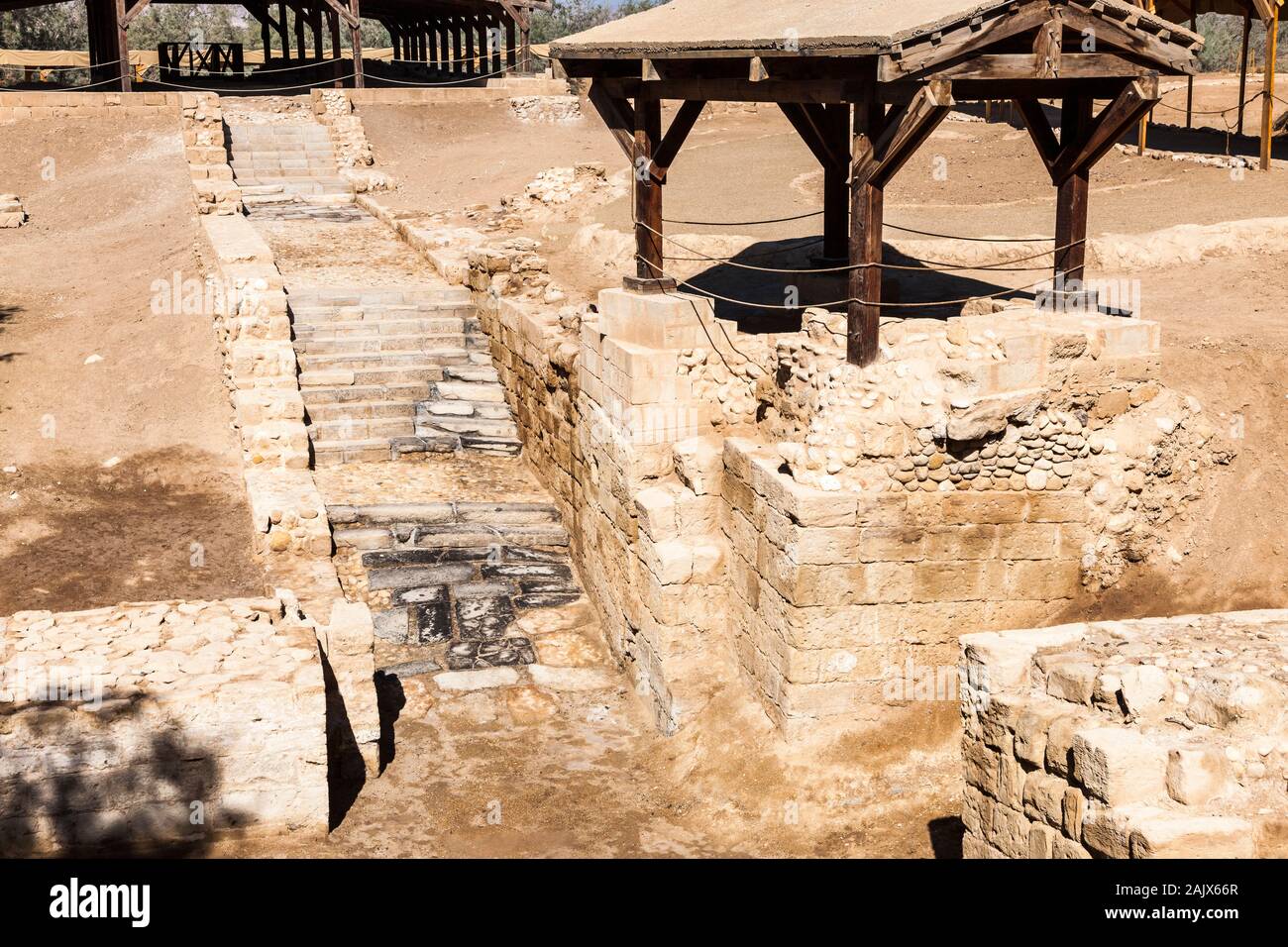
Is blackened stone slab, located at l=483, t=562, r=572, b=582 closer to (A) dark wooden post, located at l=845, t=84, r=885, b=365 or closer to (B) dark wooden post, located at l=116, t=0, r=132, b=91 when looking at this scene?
(A) dark wooden post, located at l=845, t=84, r=885, b=365

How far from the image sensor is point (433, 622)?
932 centimetres

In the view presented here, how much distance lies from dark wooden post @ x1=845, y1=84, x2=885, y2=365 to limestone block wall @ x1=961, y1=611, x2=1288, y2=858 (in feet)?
8.24

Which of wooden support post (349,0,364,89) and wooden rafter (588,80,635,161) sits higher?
wooden support post (349,0,364,89)

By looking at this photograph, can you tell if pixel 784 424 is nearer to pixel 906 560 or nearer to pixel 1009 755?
pixel 906 560

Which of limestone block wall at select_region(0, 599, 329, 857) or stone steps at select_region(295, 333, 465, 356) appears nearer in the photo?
limestone block wall at select_region(0, 599, 329, 857)

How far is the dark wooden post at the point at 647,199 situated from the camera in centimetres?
871

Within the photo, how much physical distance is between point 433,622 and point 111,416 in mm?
4574

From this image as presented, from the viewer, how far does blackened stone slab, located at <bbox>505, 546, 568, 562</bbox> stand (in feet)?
34.0

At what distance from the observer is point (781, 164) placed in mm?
17547

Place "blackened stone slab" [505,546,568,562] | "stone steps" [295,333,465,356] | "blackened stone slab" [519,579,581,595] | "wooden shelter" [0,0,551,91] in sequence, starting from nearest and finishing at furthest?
"blackened stone slab" [519,579,581,595], "blackened stone slab" [505,546,568,562], "stone steps" [295,333,465,356], "wooden shelter" [0,0,551,91]

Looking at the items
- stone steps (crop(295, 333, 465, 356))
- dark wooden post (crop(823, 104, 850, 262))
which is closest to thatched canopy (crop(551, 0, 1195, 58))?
dark wooden post (crop(823, 104, 850, 262))

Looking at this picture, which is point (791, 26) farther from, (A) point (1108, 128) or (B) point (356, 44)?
(B) point (356, 44)

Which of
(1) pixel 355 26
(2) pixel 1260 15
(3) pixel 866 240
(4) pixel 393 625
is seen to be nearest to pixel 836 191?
(3) pixel 866 240

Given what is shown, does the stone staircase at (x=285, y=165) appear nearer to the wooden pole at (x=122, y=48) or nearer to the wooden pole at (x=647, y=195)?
the wooden pole at (x=122, y=48)
